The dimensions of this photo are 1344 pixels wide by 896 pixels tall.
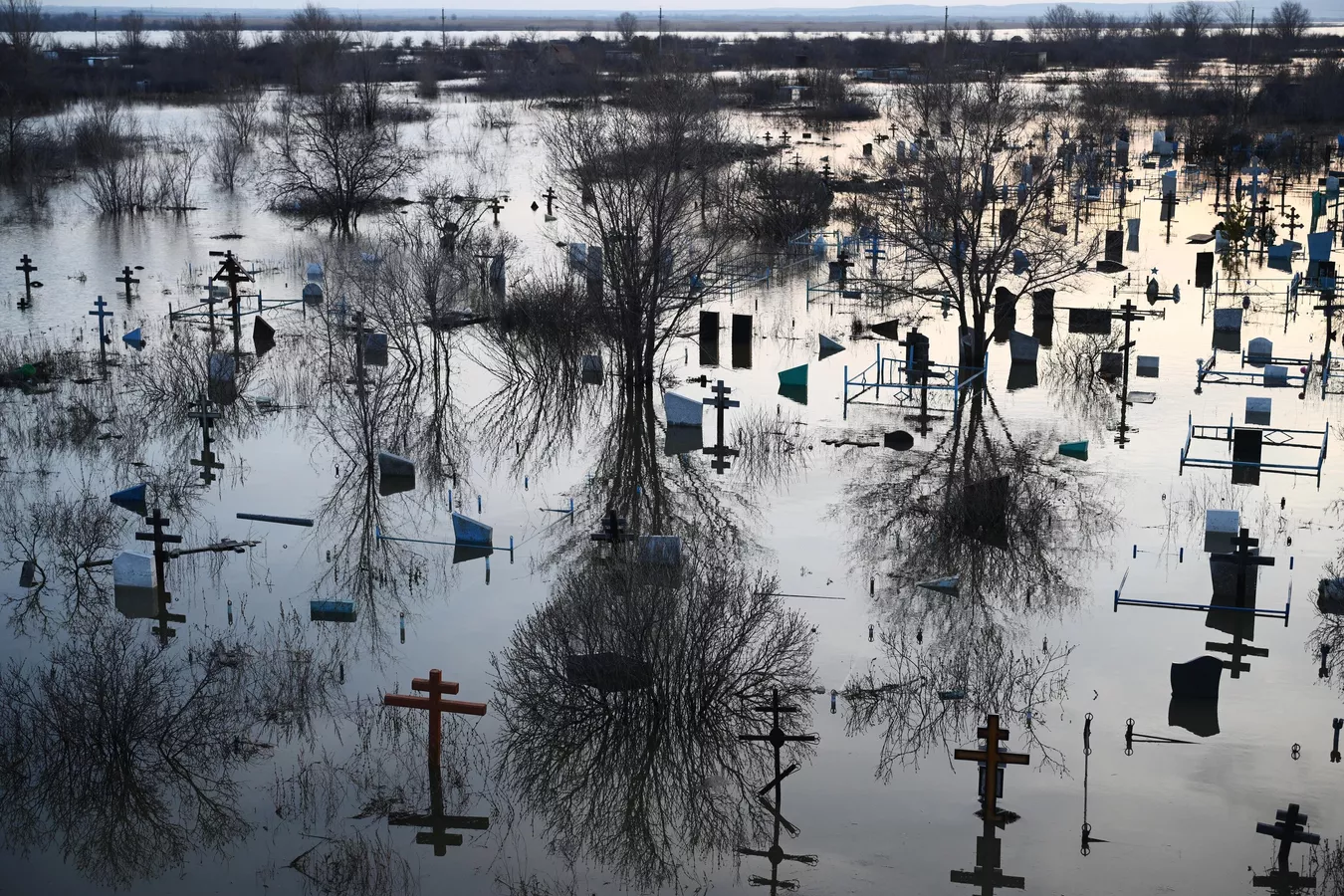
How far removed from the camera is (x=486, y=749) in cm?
1294

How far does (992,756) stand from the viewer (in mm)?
11289

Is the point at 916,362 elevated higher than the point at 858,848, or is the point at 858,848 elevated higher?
the point at 916,362

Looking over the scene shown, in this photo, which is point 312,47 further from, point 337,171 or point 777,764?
point 777,764

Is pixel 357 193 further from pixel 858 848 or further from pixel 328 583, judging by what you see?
pixel 858 848

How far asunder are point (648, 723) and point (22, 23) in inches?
2947

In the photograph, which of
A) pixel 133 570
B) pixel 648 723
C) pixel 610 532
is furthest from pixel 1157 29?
pixel 648 723

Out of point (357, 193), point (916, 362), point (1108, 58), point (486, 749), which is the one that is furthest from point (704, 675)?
point (1108, 58)

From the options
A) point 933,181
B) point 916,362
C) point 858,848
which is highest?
point 933,181

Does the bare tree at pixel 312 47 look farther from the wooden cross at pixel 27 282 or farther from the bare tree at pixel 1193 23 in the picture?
the bare tree at pixel 1193 23

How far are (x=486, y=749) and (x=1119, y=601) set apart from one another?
6.86m

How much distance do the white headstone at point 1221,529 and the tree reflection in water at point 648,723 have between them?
17.8 ft

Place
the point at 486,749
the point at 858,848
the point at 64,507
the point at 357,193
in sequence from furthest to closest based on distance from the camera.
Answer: the point at 357,193, the point at 64,507, the point at 486,749, the point at 858,848

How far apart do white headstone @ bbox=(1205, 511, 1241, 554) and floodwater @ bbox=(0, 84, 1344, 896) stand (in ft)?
1.10

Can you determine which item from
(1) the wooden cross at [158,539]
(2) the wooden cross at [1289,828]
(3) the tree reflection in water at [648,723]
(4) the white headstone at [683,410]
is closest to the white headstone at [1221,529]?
(3) the tree reflection in water at [648,723]
